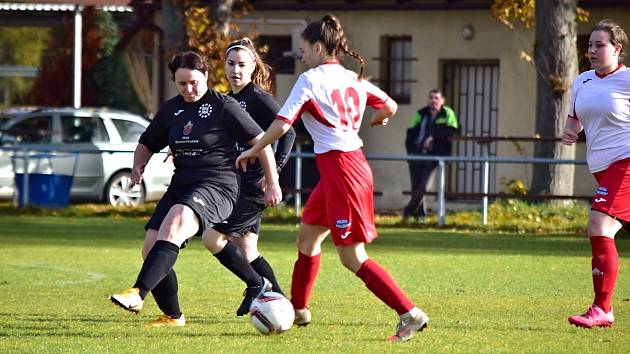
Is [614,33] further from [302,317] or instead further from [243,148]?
[302,317]

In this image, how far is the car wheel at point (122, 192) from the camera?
23.1 metres

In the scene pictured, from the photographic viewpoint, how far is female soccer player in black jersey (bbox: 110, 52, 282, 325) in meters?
8.63

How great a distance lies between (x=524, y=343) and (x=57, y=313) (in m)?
3.33

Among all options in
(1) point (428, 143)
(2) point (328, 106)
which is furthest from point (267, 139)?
(1) point (428, 143)

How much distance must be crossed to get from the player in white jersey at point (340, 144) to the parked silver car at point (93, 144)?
14693 mm

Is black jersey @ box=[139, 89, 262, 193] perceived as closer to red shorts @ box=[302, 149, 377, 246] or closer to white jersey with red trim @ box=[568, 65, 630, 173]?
red shorts @ box=[302, 149, 377, 246]

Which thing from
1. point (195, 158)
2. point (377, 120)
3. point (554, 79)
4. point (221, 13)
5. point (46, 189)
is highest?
point (221, 13)

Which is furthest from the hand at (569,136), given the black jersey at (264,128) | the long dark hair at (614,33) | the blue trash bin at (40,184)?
the blue trash bin at (40,184)

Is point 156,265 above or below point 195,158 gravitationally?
below

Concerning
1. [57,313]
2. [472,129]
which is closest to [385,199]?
[472,129]

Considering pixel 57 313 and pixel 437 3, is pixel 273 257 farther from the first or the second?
pixel 437 3

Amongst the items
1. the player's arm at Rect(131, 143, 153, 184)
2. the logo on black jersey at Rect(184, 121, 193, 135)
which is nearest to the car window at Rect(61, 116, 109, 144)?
the player's arm at Rect(131, 143, 153, 184)

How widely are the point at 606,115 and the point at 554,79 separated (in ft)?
37.5

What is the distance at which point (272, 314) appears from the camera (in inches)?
332
